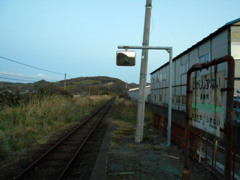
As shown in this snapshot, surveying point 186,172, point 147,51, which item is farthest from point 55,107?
point 186,172

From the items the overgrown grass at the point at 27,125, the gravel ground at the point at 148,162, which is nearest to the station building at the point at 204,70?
the gravel ground at the point at 148,162

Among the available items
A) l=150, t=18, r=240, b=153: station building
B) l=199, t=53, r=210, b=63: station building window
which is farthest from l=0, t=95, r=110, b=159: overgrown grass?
l=199, t=53, r=210, b=63: station building window

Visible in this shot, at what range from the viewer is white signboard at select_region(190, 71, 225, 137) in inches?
105

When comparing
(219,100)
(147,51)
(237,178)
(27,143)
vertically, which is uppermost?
(147,51)

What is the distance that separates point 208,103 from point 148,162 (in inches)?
102

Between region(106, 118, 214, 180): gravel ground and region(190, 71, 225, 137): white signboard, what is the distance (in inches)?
56.7

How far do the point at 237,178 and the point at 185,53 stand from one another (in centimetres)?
1034

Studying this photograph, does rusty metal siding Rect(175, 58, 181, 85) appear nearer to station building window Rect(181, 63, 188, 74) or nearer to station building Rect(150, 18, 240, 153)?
station building Rect(150, 18, 240, 153)

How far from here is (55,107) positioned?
45.4 feet

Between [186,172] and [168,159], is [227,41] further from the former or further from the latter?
[186,172]

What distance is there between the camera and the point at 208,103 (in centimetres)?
295

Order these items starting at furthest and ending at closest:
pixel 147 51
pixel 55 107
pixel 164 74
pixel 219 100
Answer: pixel 164 74 < pixel 55 107 < pixel 147 51 < pixel 219 100

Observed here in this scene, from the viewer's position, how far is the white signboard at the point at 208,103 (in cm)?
267

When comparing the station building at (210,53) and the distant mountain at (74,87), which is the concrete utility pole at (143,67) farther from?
the distant mountain at (74,87)
